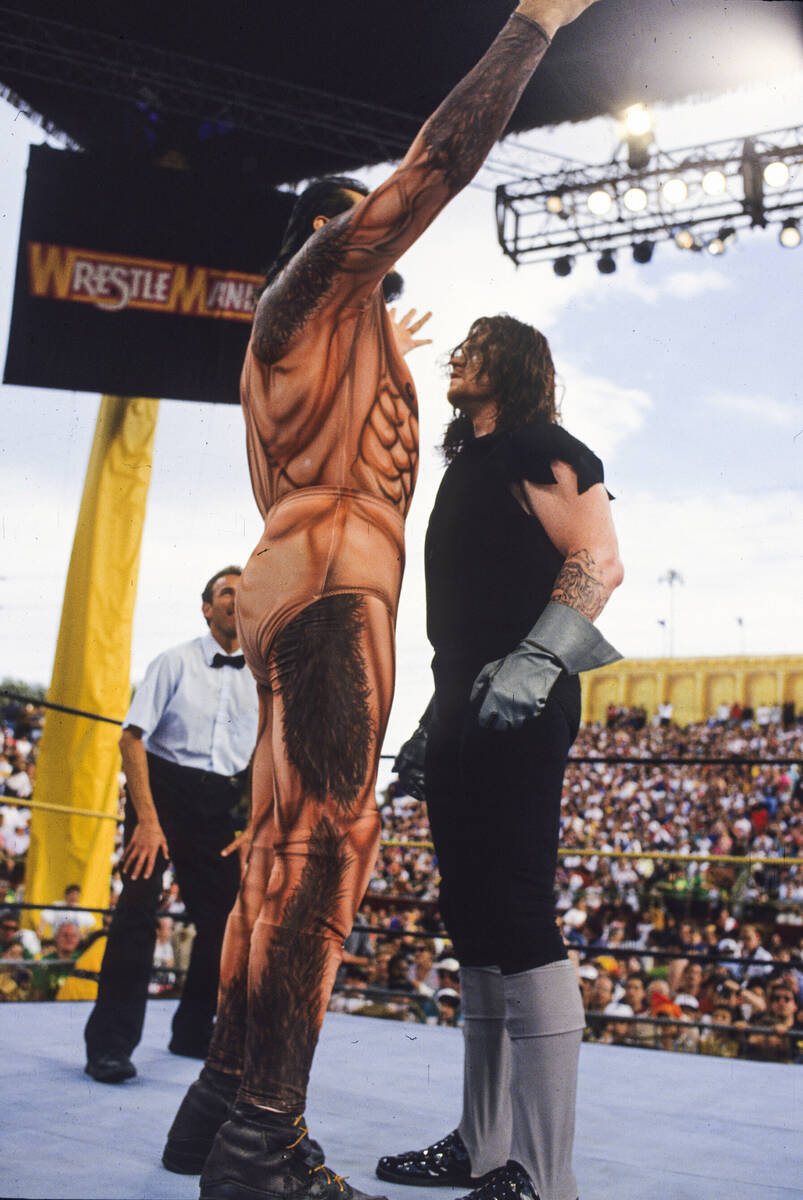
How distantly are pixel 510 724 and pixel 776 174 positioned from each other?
18.5 ft

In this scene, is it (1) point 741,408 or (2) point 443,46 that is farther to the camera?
(2) point 443,46

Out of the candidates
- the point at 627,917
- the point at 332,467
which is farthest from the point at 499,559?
the point at 627,917

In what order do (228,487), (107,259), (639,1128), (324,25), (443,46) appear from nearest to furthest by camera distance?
1. (639,1128)
2. (228,487)
3. (443,46)
4. (324,25)
5. (107,259)

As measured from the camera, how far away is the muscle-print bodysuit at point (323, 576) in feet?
3.82

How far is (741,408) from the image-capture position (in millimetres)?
2016

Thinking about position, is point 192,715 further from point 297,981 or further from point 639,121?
point 639,121

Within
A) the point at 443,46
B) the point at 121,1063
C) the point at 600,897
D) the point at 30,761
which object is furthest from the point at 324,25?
the point at 600,897

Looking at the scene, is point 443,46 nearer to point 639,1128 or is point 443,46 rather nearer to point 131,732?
point 131,732

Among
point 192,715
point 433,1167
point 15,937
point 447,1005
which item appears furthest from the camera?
point 15,937

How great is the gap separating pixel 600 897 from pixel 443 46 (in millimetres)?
6957

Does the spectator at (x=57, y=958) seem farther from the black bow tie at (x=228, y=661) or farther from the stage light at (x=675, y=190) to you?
the stage light at (x=675, y=190)

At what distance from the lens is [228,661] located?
2525mm

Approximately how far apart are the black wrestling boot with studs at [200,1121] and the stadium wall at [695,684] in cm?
2085

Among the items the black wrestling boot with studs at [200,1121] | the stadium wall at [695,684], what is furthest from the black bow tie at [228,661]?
the stadium wall at [695,684]
